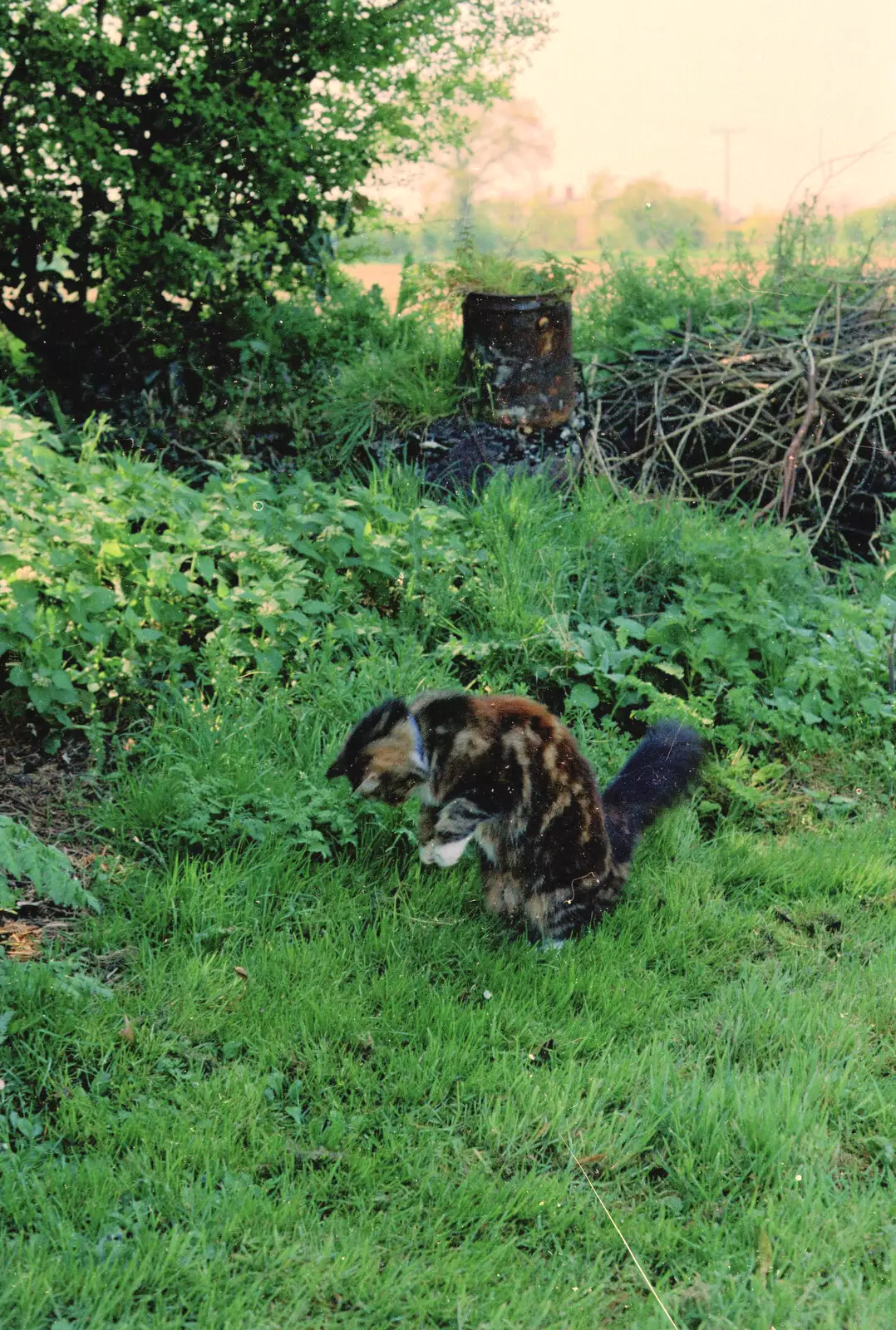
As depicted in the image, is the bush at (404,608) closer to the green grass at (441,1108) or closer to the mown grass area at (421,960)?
the mown grass area at (421,960)

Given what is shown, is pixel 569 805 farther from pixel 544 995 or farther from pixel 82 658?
pixel 82 658

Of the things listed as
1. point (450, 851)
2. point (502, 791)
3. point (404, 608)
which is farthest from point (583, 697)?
point (450, 851)

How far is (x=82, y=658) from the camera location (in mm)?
4793

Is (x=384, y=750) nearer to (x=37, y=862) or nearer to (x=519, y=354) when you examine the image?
(x=37, y=862)

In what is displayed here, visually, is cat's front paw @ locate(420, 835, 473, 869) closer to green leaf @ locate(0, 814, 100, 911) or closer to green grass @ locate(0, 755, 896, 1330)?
green grass @ locate(0, 755, 896, 1330)

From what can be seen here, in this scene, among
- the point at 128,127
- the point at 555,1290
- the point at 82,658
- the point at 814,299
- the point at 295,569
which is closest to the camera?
the point at 555,1290

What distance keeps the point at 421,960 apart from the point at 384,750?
0.67 meters

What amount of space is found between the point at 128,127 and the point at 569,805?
16.1 ft

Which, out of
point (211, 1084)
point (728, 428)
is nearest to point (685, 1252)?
point (211, 1084)

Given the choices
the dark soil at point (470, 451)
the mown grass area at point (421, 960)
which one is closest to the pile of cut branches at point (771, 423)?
the dark soil at point (470, 451)

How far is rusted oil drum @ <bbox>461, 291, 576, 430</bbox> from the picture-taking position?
22.2ft

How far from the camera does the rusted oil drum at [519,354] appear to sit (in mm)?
6773

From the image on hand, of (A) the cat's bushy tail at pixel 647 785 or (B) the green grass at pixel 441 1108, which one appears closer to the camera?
(B) the green grass at pixel 441 1108

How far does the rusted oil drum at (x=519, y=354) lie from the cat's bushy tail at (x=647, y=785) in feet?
9.58
